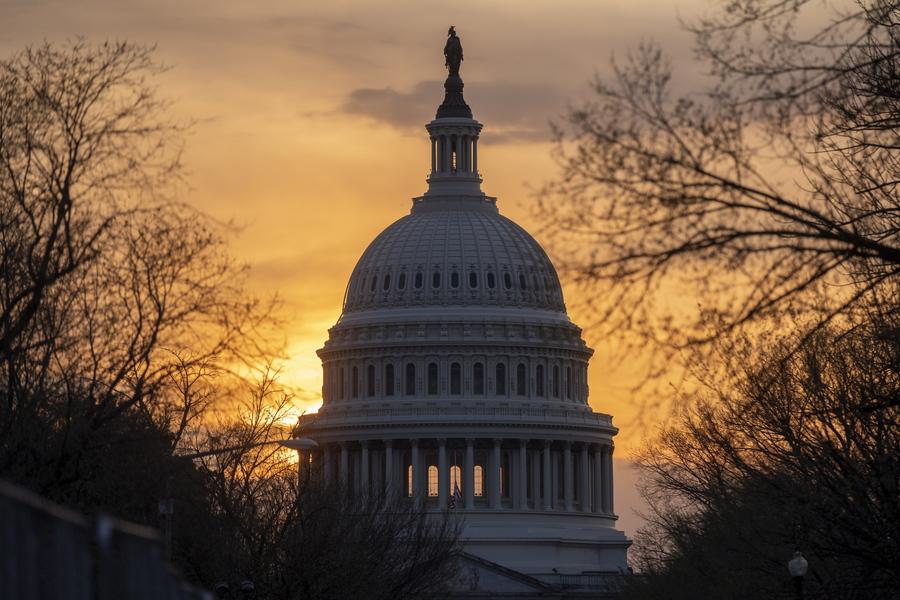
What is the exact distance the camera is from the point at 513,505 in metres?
164

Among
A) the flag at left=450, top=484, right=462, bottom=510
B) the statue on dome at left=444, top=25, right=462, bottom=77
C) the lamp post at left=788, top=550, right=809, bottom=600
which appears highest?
the statue on dome at left=444, top=25, right=462, bottom=77

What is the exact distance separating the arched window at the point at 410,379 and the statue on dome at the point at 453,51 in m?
31.7

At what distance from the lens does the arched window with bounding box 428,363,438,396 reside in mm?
166000

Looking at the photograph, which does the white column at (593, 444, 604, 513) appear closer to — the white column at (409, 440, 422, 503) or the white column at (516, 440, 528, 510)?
the white column at (516, 440, 528, 510)

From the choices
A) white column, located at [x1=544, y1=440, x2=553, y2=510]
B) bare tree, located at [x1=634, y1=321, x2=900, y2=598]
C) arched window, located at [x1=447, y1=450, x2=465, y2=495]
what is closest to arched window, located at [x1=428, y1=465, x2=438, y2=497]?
arched window, located at [x1=447, y1=450, x2=465, y2=495]

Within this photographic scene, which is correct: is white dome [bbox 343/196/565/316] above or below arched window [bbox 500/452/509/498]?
above

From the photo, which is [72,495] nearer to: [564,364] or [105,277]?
[105,277]

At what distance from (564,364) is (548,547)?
17302 millimetres

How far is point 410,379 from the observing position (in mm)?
167500

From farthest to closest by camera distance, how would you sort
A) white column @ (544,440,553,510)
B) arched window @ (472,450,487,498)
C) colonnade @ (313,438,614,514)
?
arched window @ (472,450,487,498) < white column @ (544,440,553,510) < colonnade @ (313,438,614,514)

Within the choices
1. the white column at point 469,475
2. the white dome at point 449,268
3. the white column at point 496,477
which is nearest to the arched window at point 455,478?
the white column at point 469,475

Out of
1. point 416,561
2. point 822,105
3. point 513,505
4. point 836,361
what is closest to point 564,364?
point 513,505

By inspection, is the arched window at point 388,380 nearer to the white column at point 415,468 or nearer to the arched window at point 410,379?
the arched window at point 410,379

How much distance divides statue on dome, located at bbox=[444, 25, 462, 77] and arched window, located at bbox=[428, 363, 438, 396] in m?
32.0
